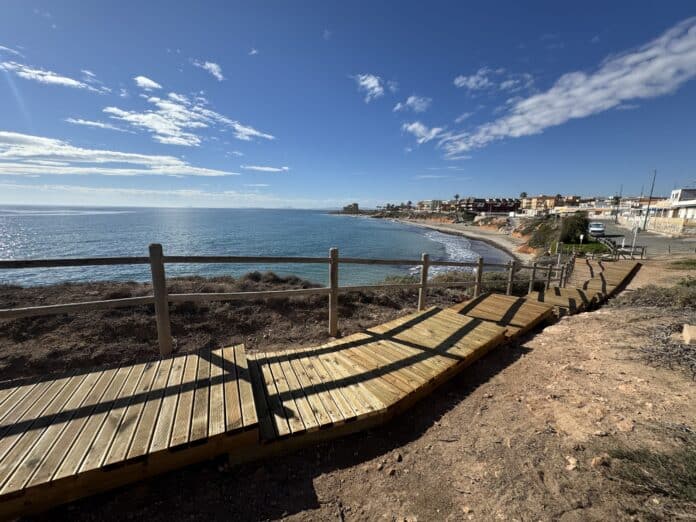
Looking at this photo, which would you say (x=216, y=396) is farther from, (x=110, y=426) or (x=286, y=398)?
(x=110, y=426)

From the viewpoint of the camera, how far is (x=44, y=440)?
2.09m

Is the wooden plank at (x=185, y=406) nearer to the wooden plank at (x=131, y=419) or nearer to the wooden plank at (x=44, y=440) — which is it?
the wooden plank at (x=131, y=419)

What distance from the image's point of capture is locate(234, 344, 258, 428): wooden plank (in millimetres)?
2330

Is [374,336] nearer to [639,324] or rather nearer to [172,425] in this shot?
[172,425]

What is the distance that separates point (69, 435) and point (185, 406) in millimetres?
751

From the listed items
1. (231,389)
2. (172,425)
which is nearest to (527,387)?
(231,389)

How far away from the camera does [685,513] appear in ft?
5.64

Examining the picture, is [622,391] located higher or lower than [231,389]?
lower

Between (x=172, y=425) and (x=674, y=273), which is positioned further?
(x=674, y=273)

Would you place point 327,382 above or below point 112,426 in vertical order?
below

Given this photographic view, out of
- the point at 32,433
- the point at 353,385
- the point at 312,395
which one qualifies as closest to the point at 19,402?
the point at 32,433

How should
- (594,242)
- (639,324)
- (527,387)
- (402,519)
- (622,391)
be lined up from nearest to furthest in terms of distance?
(402,519), (622,391), (527,387), (639,324), (594,242)

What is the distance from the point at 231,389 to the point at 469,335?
3.48 m

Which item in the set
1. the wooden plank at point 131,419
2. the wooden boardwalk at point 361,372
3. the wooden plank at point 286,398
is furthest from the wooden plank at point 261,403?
the wooden plank at point 131,419
